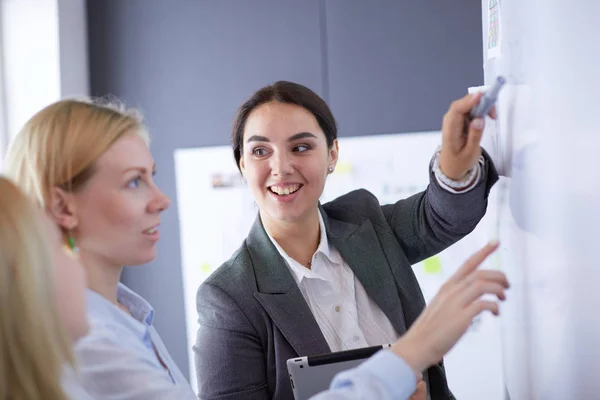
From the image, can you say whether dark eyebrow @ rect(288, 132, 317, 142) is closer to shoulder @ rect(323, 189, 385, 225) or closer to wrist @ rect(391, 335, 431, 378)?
shoulder @ rect(323, 189, 385, 225)

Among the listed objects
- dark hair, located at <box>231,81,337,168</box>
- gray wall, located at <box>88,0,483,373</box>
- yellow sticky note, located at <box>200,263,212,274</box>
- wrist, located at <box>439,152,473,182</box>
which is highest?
gray wall, located at <box>88,0,483,373</box>

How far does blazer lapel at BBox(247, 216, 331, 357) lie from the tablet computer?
10 cm

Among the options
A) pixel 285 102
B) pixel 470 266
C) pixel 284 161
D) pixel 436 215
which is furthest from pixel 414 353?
pixel 285 102

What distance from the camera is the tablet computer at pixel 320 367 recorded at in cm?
122

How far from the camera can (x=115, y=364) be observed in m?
0.97

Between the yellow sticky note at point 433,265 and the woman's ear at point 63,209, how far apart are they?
6.02 feet

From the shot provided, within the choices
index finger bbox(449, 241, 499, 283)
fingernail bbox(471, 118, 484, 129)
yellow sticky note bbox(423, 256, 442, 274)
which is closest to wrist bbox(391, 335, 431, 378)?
index finger bbox(449, 241, 499, 283)

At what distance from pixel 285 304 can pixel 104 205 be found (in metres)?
0.46

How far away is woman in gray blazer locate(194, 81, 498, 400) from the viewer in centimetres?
136

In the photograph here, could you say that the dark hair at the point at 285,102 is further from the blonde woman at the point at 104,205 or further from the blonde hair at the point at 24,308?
the blonde hair at the point at 24,308

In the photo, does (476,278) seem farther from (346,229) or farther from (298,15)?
(298,15)

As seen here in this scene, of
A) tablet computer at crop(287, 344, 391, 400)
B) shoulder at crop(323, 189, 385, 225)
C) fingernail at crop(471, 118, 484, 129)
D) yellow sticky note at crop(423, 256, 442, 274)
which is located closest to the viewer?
fingernail at crop(471, 118, 484, 129)

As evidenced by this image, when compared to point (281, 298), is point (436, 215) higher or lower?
higher

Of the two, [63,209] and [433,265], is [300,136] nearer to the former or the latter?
[63,209]
